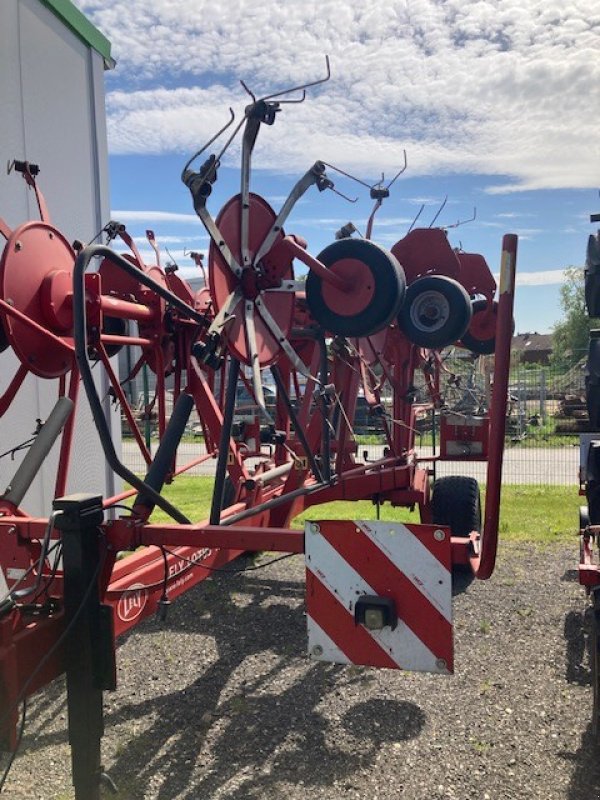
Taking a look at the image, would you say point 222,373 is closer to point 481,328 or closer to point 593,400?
point 593,400

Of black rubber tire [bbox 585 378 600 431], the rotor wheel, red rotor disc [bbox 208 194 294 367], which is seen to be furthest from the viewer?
the rotor wheel

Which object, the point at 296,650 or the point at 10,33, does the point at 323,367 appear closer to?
the point at 296,650

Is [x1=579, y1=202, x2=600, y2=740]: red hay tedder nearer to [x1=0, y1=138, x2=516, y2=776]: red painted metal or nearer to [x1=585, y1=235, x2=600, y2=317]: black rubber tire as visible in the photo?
[x1=585, y1=235, x2=600, y2=317]: black rubber tire

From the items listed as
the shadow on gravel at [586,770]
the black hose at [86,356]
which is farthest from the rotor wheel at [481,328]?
the black hose at [86,356]

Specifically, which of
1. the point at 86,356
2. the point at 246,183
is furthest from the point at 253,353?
the point at 86,356

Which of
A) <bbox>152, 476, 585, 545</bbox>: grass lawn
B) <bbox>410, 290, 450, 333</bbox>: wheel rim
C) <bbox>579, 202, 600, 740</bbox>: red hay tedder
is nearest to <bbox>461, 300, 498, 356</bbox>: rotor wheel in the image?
<bbox>410, 290, 450, 333</bbox>: wheel rim

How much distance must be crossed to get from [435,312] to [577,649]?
2.60 meters

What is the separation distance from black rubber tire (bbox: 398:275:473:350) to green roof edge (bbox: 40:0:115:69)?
159 inches

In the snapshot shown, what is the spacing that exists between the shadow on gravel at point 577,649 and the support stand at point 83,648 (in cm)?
254

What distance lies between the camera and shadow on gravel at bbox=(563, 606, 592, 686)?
14.0 ft

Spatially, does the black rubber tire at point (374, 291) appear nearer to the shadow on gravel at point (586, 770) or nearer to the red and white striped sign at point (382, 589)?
the red and white striped sign at point (382, 589)

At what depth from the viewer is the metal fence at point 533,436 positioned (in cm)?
1415

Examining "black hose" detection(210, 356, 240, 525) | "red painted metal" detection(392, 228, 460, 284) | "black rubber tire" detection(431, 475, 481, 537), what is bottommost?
"black rubber tire" detection(431, 475, 481, 537)

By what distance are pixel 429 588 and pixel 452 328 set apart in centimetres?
315
